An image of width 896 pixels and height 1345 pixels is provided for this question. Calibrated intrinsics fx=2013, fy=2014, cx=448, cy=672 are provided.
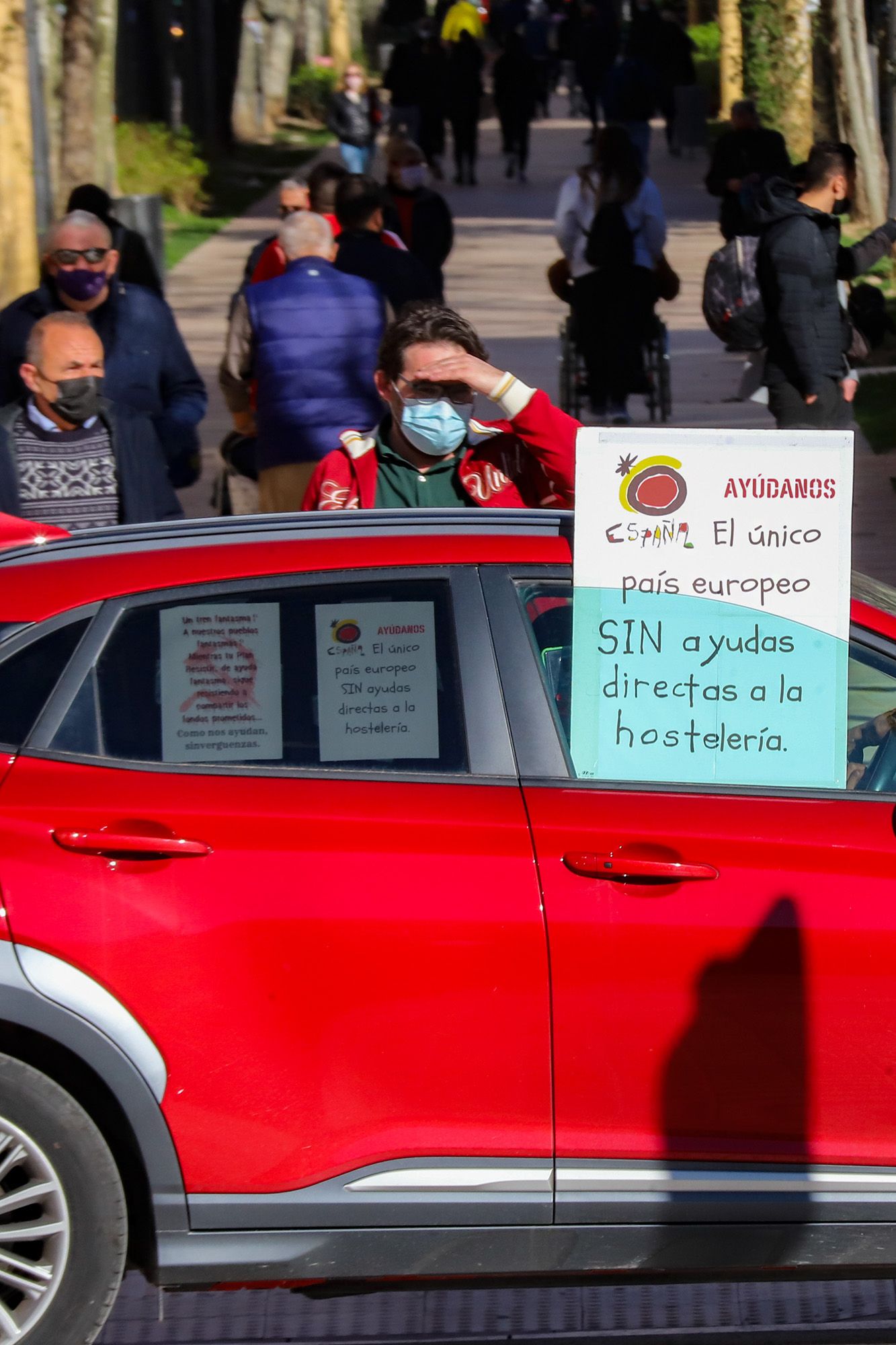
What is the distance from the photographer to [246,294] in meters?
7.57

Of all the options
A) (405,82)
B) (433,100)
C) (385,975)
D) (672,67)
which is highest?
(672,67)

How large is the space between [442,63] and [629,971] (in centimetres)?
2580

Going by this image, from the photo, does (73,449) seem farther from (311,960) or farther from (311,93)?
(311,93)

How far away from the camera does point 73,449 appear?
19.5 ft

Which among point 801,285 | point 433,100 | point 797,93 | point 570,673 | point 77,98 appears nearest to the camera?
point 570,673

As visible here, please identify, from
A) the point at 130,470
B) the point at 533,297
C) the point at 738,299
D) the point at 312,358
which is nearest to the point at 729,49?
the point at 533,297

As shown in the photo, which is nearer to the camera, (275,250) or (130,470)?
(130,470)

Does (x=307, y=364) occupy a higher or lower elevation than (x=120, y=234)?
lower

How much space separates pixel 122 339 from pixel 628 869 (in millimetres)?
4309

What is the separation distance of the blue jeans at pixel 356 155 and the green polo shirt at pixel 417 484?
21638 millimetres

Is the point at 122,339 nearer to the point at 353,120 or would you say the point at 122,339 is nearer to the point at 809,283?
the point at 809,283

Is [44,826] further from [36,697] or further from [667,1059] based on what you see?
[667,1059]

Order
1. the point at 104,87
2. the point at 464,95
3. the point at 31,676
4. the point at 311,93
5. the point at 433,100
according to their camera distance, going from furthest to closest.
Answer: the point at 311,93 < the point at 433,100 < the point at 464,95 < the point at 104,87 < the point at 31,676

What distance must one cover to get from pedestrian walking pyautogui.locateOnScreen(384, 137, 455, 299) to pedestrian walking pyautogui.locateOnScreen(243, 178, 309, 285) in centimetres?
175
